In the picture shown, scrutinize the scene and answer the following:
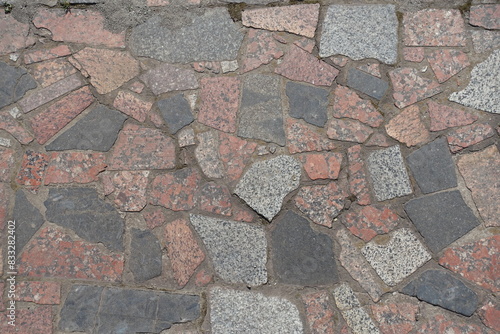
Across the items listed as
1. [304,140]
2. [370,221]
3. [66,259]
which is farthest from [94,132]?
[370,221]

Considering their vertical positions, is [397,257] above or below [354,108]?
below

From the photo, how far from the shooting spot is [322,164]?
2.18 metres

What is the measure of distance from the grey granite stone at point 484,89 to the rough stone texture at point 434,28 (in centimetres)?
15

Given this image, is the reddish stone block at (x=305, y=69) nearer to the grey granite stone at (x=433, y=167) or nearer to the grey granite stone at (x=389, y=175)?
the grey granite stone at (x=389, y=175)

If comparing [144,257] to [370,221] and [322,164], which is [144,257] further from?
[370,221]

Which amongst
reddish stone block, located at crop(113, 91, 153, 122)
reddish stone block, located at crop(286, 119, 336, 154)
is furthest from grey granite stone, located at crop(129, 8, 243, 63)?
reddish stone block, located at crop(286, 119, 336, 154)

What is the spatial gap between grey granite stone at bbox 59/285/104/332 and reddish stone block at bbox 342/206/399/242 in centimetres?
113

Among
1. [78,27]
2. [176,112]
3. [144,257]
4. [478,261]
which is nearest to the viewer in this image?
[478,261]

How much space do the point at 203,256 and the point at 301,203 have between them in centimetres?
49

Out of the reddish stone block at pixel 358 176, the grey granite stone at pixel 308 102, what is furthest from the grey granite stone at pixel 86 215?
the reddish stone block at pixel 358 176

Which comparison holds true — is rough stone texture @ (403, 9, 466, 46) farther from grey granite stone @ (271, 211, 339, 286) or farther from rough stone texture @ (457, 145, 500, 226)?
grey granite stone @ (271, 211, 339, 286)

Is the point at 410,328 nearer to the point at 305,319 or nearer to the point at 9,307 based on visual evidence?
the point at 305,319

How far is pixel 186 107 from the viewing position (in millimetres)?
2273

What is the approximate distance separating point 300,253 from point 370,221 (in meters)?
0.33
